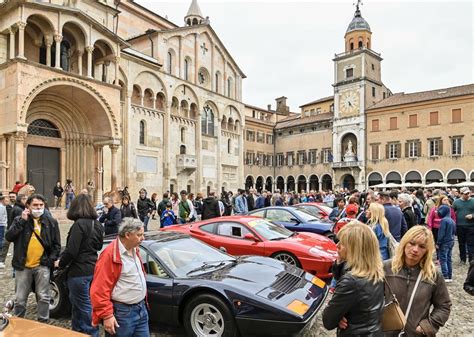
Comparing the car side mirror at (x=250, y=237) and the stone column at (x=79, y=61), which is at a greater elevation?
the stone column at (x=79, y=61)

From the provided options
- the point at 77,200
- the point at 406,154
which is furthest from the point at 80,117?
the point at 406,154

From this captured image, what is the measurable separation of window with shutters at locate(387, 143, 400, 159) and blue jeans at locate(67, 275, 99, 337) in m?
44.2

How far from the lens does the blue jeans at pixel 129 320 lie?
336cm

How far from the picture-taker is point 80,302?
4426 millimetres

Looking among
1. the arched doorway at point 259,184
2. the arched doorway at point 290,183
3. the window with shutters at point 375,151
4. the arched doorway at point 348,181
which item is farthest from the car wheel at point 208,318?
the arched doorway at point 290,183

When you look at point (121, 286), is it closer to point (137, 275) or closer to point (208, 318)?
point (137, 275)

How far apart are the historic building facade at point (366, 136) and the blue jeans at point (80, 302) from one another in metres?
42.4

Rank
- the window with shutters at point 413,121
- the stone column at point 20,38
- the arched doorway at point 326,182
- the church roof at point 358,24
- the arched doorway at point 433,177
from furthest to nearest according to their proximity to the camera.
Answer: the church roof at point 358,24 → the arched doorway at point 326,182 → the window with shutters at point 413,121 → the arched doorway at point 433,177 → the stone column at point 20,38

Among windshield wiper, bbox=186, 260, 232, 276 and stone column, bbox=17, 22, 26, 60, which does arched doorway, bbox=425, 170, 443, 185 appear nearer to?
stone column, bbox=17, 22, 26, 60

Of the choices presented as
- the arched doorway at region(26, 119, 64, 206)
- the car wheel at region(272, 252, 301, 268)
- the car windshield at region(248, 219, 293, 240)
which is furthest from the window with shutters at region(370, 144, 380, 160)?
the car wheel at region(272, 252, 301, 268)

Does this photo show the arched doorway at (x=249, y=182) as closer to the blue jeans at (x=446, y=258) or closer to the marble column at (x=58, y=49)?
the marble column at (x=58, y=49)

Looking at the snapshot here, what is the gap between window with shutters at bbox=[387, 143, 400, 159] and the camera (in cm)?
4372

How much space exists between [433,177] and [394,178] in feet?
13.6

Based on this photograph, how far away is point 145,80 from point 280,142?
30.5 m
